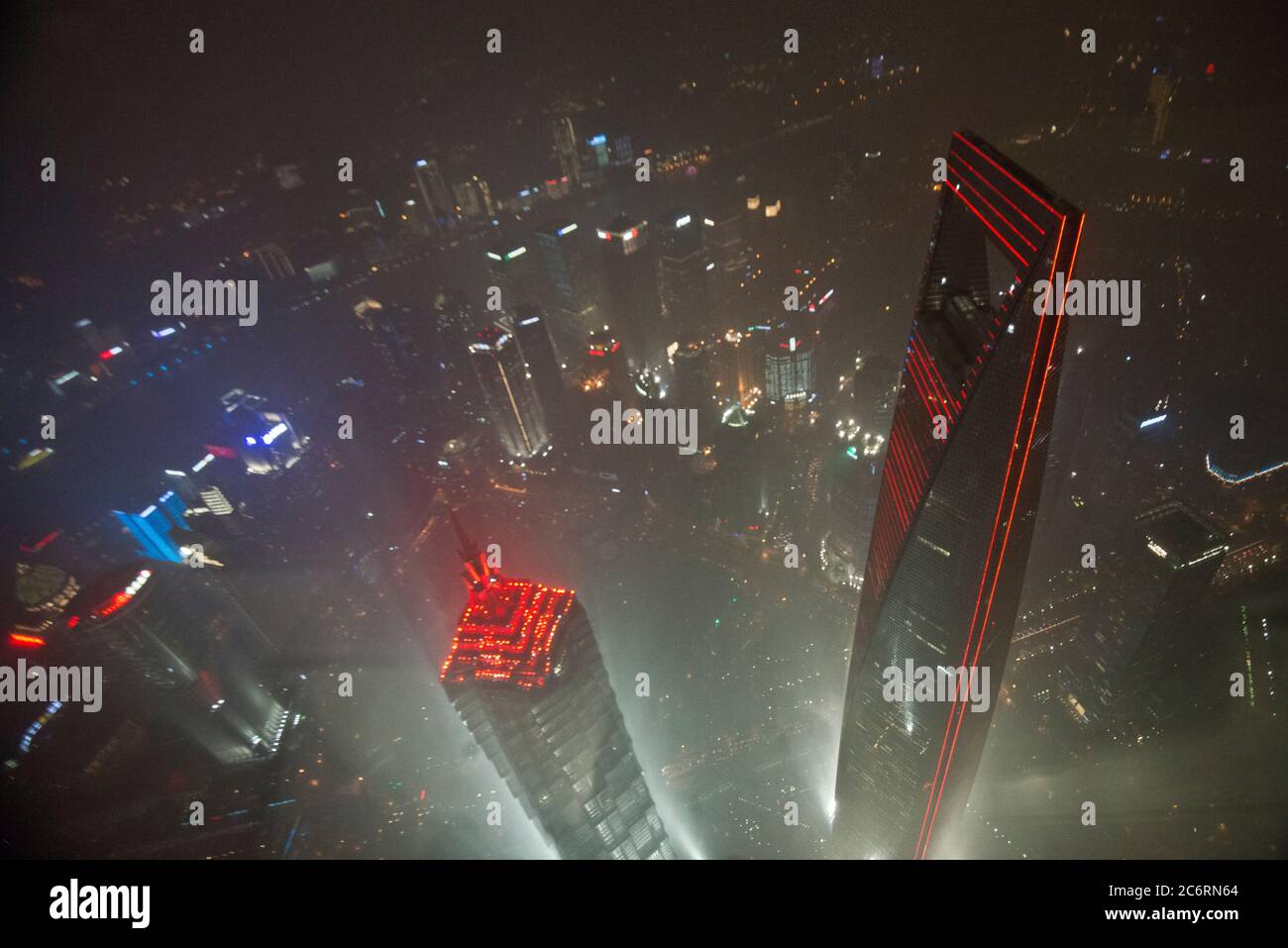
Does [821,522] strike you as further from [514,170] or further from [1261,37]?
[514,170]

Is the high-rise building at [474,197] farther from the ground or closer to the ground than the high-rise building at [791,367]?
farther from the ground

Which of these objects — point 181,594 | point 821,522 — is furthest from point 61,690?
point 821,522

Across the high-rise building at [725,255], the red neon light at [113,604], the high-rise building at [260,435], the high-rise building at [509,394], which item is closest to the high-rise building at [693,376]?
the high-rise building at [725,255]

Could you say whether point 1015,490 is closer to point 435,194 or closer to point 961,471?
point 961,471

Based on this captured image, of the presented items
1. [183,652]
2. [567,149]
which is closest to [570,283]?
[567,149]

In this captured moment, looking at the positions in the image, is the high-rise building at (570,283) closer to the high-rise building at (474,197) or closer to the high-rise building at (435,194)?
Result: the high-rise building at (474,197)
